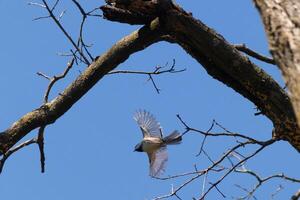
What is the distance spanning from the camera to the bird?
163 inches

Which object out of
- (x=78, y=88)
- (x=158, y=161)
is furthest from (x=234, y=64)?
(x=158, y=161)

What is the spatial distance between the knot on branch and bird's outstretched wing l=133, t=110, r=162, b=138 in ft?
4.69

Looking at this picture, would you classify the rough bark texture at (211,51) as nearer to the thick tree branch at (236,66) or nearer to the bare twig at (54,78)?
the thick tree branch at (236,66)

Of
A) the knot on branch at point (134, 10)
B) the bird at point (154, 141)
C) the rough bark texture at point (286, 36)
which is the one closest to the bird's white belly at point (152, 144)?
the bird at point (154, 141)

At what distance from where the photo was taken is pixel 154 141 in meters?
4.48

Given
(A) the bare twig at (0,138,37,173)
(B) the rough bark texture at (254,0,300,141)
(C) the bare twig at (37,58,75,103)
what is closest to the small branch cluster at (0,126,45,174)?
(A) the bare twig at (0,138,37,173)

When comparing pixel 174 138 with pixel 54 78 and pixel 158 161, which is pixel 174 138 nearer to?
pixel 158 161

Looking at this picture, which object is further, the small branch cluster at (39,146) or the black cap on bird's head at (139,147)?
the black cap on bird's head at (139,147)

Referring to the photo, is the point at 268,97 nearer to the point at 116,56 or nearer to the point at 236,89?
the point at 236,89

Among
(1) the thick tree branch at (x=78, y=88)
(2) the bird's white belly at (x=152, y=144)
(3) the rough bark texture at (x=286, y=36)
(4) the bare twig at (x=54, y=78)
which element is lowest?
(3) the rough bark texture at (x=286, y=36)

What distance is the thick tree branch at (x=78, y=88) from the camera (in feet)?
11.2

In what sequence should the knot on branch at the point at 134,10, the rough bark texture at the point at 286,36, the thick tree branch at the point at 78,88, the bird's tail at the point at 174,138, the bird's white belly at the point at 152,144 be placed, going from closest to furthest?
1. the rough bark texture at the point at 286,36
2. the knot on branch at the point at 134,10
3. the thick tree branch at the point at 78,88
4. the bird's tail at the point at 174,138
5. the bird's white belly at the point at 152,144

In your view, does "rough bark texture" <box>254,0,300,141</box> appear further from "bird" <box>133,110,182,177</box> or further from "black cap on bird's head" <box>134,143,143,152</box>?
"black cap on bird's head" <box>134,143,143,152</box>

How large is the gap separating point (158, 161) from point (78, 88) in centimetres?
103
